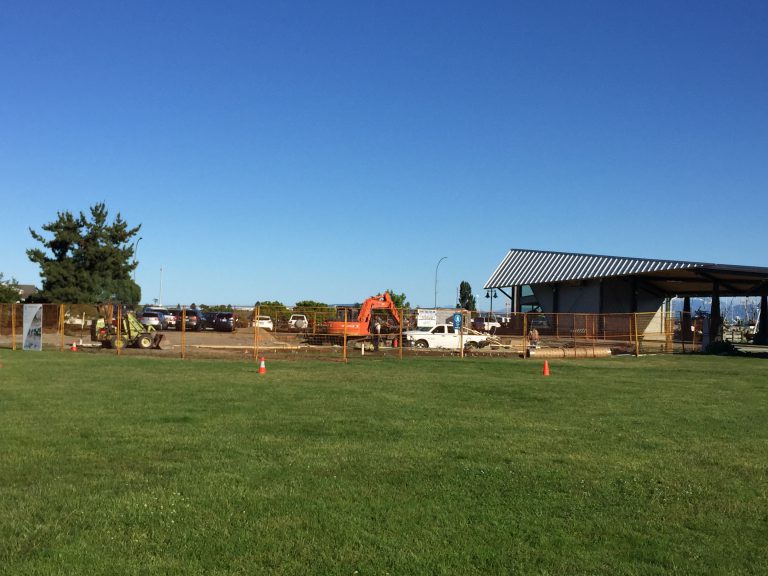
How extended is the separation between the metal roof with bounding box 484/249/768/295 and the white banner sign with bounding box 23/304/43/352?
3270 centimetres

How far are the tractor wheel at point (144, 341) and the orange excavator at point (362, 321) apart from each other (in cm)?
782

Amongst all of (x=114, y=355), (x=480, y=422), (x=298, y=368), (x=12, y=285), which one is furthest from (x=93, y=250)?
(x=480, y=422)

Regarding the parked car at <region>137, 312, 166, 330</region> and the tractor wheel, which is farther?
the parked car at <region>137, 312, 166, 330</region>

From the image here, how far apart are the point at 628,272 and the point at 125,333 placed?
107ft

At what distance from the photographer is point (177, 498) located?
22.7 feet

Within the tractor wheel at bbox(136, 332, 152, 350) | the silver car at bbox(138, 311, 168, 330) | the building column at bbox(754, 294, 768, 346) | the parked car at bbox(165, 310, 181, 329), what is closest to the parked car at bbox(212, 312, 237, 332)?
the silver car at bbox(138, 311, 168, 330)

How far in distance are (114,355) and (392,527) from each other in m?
24.1

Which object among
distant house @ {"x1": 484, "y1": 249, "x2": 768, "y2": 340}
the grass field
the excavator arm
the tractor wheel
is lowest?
the grass field

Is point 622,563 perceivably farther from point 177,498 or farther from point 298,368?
point 298,368

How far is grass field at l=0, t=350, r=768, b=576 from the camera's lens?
5465 millimetres

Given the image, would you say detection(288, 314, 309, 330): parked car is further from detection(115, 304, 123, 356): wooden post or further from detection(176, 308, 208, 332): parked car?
detection(176, 308, 208, 332): parked car

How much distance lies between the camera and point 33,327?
30156mm

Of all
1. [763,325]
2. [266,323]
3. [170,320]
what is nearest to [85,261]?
[170,320]

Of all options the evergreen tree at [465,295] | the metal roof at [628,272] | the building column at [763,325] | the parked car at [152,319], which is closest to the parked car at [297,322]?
the parked car at [152,319]
